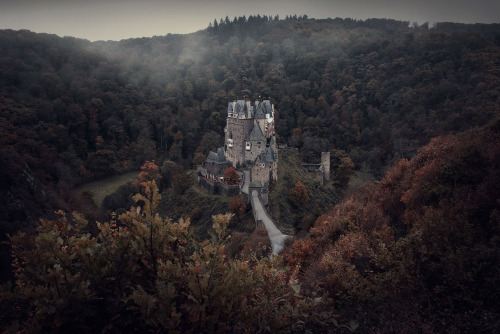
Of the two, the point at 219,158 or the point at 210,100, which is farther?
the point at 210,100

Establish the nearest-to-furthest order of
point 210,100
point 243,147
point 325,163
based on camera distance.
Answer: point 243,147 < point 325,163 < point 210,100

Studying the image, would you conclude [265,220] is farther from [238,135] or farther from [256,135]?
[238,135]

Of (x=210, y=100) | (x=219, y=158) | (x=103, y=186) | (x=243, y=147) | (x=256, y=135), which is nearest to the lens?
(x=256, y=135)

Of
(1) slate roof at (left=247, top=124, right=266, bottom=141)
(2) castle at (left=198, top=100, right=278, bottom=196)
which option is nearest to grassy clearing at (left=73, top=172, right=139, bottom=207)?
(2) castle at (left=198, top=100, right=278, bottom=196)

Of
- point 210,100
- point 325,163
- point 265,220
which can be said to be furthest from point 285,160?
point 210,100

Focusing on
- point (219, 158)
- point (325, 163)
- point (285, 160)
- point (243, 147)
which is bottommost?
point (325, 163)

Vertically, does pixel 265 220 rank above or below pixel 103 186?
above
